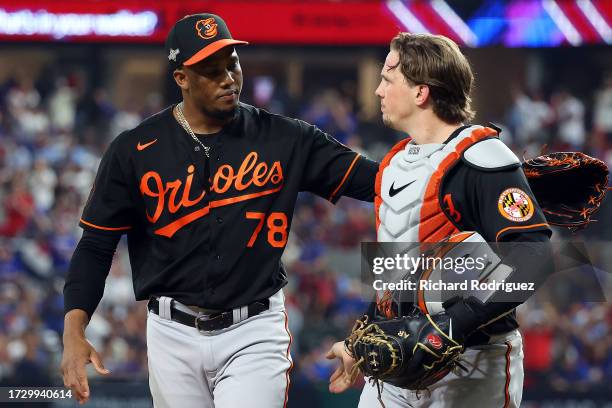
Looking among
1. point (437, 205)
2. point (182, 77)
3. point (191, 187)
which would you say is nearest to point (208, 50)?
point (182, 77)

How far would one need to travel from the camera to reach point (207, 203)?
3.36 m

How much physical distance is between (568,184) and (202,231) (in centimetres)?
121

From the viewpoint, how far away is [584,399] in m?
8.55

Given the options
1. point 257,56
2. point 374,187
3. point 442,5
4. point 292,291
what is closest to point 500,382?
point 374,187

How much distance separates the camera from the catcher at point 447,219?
2.80 meters

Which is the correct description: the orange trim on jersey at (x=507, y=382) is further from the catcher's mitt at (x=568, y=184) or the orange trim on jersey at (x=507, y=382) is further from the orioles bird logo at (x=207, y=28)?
the orioles bird logo at (x=207, y=28)

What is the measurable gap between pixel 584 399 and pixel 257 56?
25.4 ft

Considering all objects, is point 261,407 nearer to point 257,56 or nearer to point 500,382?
point 500,382

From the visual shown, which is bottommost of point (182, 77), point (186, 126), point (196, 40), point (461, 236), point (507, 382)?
point (507, 382)

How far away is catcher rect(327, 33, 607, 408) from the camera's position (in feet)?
9.18

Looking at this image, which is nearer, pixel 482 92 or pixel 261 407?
pixel 261 407

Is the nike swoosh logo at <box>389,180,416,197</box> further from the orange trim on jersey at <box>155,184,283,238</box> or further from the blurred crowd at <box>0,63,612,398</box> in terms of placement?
the blurred crowd at <box>0,63,612,398</box>

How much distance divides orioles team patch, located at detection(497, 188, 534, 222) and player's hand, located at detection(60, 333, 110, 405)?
4.45 feet

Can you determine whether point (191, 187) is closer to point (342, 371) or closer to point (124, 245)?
point (342, 371)
